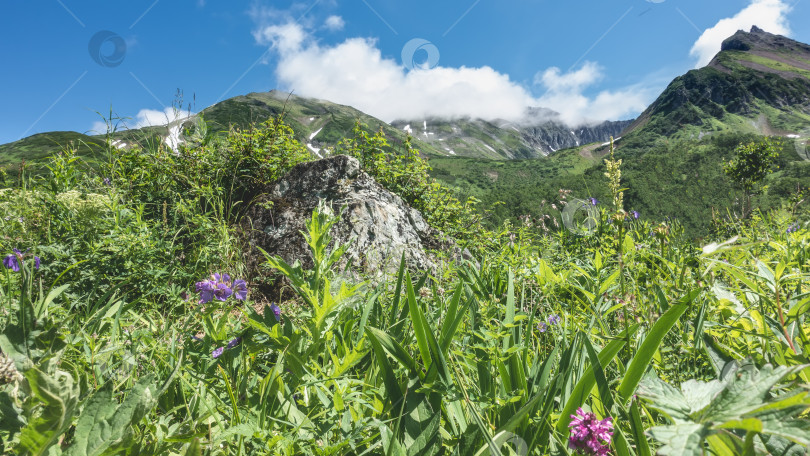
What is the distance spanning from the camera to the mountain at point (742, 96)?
120631 mm

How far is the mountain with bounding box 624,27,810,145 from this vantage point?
12063 cm

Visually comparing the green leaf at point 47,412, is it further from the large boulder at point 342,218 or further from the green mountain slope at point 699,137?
the green mountain slope at point 699,137

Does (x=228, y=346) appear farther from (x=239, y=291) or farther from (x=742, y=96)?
(x=742, y=96)

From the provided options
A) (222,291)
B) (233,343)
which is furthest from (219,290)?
(233,343)

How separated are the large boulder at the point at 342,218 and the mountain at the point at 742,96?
152255mm

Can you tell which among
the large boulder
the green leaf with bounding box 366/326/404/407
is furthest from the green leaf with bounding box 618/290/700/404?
the large boulder

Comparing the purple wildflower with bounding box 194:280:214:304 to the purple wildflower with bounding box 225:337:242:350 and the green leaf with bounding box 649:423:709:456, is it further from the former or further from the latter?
the green leaf with bounding box 649:423:709:456

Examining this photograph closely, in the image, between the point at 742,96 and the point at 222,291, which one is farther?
the point at 742,96

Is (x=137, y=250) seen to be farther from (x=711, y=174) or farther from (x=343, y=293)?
(x=711, y=174)

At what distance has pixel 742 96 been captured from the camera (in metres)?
128

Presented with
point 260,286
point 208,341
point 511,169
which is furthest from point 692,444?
point 511,169

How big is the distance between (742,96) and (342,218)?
7040 inches

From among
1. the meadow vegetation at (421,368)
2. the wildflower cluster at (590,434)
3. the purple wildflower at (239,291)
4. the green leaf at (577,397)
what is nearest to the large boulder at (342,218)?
the meadow vegetation at (421,368)

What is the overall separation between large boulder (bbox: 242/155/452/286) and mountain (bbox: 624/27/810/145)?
152 m
